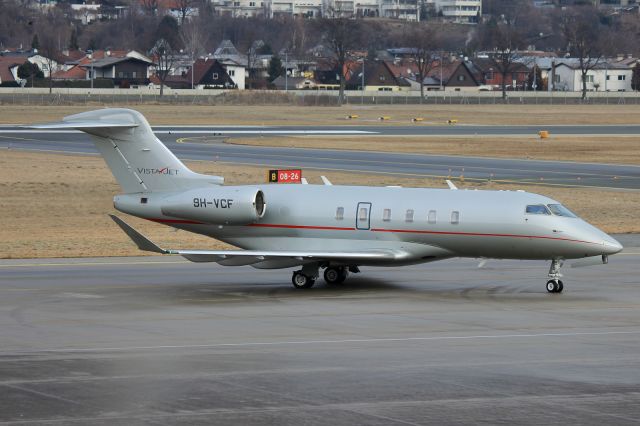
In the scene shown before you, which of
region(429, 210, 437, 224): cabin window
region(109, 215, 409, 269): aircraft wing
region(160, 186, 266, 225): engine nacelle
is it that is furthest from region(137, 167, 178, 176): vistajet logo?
region(429, 210, 437, 224): cabin window

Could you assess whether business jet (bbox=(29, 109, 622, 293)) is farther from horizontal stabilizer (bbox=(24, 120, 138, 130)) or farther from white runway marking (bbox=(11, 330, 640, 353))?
white runway marking (bbox=(11, 330, 640, 353))

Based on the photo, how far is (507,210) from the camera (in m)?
33.2

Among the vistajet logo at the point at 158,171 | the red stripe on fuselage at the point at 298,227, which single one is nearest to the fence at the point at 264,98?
the vistajet logo at the point at 158,171

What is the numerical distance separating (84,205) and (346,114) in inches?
3514

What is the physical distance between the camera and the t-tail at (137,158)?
35.8 meters

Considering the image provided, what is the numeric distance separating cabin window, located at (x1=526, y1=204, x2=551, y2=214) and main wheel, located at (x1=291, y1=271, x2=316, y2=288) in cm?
608

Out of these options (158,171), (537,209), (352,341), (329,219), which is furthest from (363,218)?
(352,341)

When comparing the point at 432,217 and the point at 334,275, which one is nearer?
the point at 432,217

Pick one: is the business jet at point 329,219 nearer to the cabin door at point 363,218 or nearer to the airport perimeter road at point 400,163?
the cabin door at point 363,218

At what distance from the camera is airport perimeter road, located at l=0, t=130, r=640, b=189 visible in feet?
223

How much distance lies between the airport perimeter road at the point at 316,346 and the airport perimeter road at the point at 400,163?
29766mm

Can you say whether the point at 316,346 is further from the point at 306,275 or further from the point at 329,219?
the point at 329,219

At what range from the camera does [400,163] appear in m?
75.6

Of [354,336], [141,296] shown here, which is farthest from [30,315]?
[354,336]
